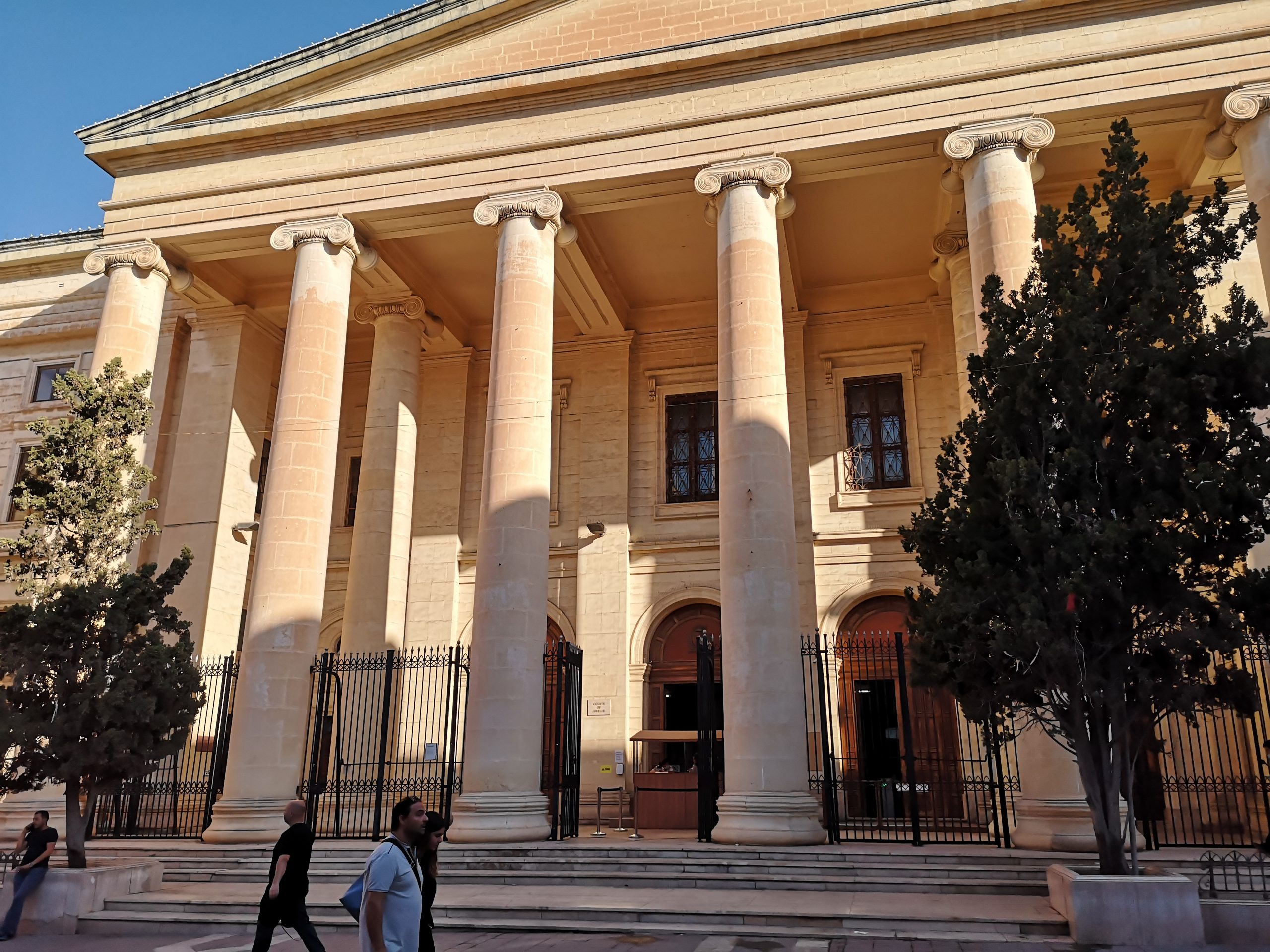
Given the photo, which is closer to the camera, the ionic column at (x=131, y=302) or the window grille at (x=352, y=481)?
the ionic column at (x=131, y=302)

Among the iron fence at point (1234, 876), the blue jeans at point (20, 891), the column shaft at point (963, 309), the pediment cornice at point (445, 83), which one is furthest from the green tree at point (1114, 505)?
the blue jeans at point (20, 891)

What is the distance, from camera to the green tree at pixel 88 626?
11.5m

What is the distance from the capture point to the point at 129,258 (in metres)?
18.8

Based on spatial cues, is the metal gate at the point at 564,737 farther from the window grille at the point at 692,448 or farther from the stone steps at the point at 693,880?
the window grille at the point at 692,448

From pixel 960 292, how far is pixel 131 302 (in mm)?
15494

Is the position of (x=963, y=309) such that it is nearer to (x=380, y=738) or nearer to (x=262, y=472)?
(x=380, y=738)

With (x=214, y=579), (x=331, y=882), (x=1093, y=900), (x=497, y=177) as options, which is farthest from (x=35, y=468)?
(x=1093, y=900)

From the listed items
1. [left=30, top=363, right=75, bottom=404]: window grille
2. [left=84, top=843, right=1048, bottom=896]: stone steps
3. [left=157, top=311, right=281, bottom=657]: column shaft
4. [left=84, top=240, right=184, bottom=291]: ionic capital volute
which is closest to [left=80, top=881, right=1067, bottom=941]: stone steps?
[left=84, top=843, right=1048, bottom=896]: stone steps

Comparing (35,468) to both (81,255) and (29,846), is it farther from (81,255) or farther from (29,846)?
(81,255)

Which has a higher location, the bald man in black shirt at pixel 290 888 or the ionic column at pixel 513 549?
the ionic column at pixel 513 549

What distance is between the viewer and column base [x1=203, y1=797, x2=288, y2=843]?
48.1 ft

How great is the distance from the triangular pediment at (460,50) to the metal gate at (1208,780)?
42.9 feet

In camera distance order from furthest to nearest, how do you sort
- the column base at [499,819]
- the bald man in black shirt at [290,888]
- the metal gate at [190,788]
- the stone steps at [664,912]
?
the metal gate at [190,788]
the column base at [499,819]
the stone steps at [664,912]
the bald man in black shirt at [290,888]

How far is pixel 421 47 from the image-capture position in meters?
18.9
